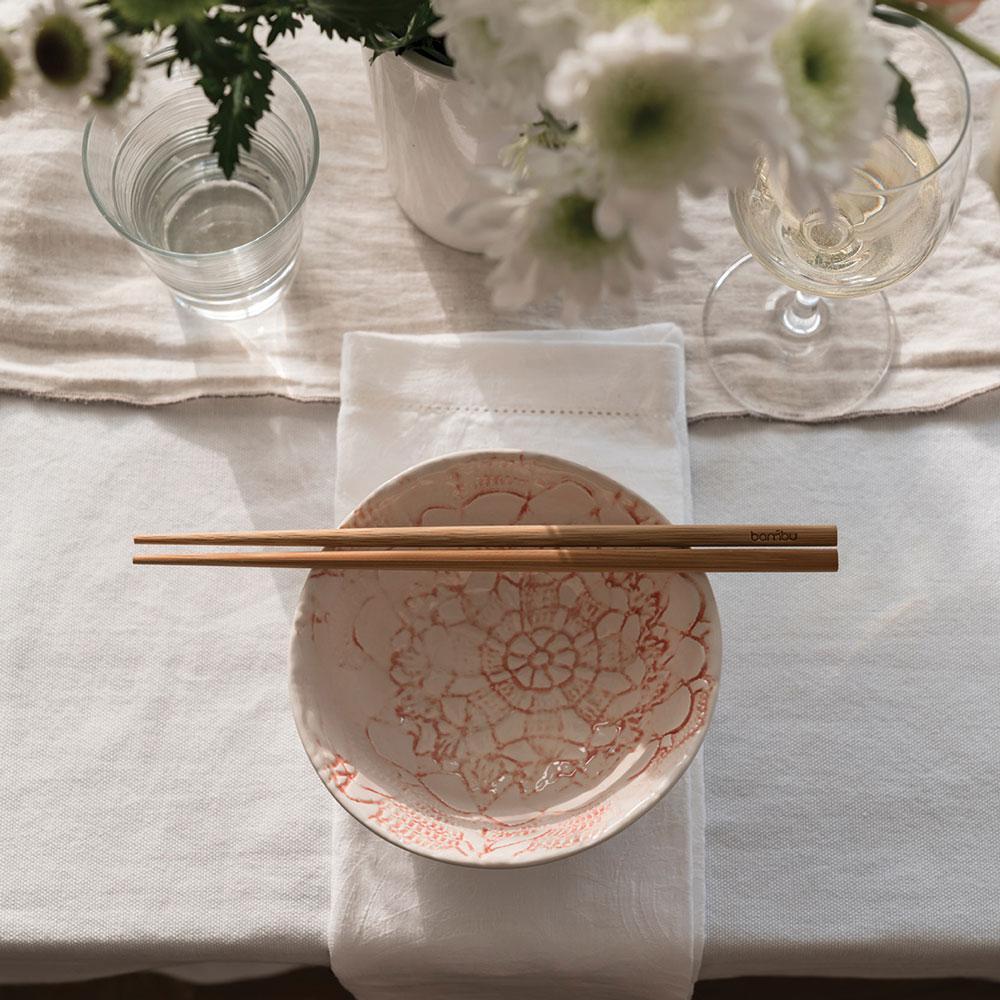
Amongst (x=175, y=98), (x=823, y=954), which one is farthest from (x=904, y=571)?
(x=175, y=98)

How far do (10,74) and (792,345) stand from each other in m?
0.43

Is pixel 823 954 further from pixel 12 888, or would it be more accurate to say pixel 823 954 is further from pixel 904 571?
pixel 12 888

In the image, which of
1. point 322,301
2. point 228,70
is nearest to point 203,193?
point 322,301

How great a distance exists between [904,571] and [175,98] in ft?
1.53

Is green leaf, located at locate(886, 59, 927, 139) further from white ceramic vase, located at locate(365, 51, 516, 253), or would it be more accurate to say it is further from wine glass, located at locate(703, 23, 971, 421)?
white ceramic vase, located at locate(365, 51, 516, 253)

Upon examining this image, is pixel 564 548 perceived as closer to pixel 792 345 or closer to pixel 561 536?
pixel 561 536

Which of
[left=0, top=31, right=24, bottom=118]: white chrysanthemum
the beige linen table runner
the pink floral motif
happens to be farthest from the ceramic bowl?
[left=0, top=31, right=24, bottom=118]: white chrysanthemum

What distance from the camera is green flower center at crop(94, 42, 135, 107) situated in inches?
14.8

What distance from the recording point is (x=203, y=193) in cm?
65

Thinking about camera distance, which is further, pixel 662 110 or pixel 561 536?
pixel 561 536

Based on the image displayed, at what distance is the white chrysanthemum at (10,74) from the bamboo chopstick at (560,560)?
22 cm

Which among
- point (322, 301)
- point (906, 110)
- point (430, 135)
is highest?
point (906, 110)

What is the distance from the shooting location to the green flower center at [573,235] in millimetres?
329

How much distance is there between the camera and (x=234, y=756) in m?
0.58
